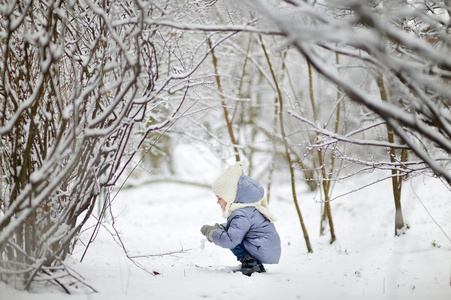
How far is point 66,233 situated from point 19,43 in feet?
4.16

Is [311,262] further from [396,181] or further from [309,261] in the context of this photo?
[396,181]

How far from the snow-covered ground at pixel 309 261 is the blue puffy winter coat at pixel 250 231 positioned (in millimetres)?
193

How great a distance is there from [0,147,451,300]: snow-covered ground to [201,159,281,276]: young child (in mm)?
158

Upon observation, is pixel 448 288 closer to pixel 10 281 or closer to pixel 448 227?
pixel 448 227

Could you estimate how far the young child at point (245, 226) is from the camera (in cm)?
320

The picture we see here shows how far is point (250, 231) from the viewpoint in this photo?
331 cm

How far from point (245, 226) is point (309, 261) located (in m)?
1.28

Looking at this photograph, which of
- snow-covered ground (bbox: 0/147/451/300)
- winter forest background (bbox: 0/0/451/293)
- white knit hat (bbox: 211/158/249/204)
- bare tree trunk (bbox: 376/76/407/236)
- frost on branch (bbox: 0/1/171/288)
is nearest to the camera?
winter forest background (bbox: 0/0/451/293)

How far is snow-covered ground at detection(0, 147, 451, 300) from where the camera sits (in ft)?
8.68

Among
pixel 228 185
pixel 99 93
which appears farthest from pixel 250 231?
pixel 99 93

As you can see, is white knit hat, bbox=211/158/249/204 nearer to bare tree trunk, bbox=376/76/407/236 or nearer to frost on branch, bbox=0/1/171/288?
frost on branch, bbox=0/1/171/288

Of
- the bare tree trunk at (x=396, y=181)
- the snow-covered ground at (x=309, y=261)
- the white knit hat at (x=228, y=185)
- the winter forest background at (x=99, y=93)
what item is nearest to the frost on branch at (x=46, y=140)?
the winter forest background at (x=99, y=93)

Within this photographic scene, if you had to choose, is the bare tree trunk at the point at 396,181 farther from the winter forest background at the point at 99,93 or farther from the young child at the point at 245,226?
the young child at the point at 245,226

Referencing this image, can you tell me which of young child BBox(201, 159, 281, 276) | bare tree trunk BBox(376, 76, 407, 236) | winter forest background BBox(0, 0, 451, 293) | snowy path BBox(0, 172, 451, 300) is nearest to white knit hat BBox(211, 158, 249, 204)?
young child BBox(201, 159, 281, 276)
